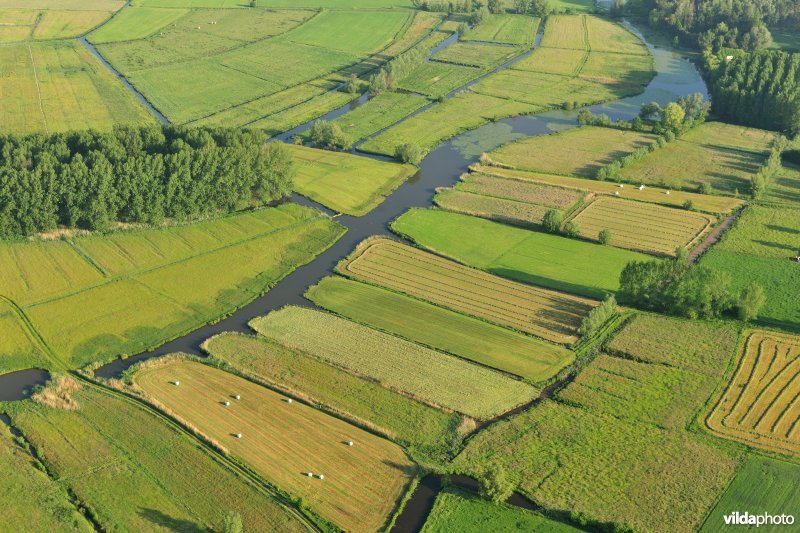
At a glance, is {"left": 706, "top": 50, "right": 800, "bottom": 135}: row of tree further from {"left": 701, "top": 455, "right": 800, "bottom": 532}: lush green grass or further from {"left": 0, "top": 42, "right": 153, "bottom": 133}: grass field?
{"left": 0, "top": 42, "right": 153, "bottom": 133}: grass field

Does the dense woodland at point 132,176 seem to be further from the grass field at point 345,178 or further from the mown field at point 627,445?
the mown field at point 627,445

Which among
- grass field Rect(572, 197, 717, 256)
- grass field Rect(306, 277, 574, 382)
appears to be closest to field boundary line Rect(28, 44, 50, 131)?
grass field Rect(306, 277, 574, 382)

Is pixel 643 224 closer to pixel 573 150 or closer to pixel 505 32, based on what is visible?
pixel 573 150

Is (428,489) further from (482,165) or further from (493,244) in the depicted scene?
(482,165)

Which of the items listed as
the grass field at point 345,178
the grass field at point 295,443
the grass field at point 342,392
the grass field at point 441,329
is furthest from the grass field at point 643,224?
the grass field at point 295,443

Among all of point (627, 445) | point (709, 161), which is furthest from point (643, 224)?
point (627, 445)
